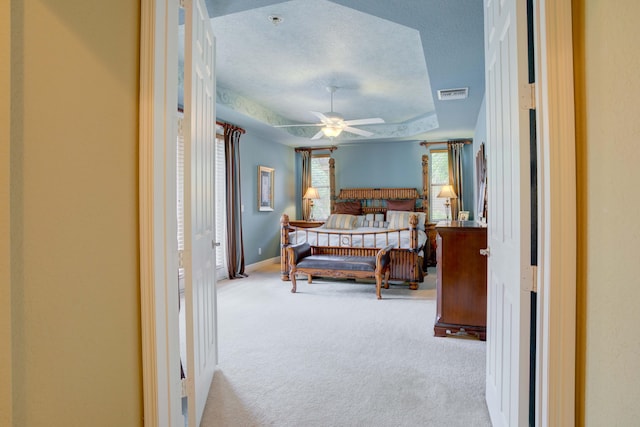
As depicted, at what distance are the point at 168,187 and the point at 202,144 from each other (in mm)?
647

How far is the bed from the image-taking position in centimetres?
483

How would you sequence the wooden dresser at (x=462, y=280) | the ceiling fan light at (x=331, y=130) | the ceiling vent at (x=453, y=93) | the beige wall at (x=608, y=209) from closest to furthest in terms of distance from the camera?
the beige wall at (x=608, y=209), the wooden dresser at (x=462, y=280), the ceiling vent at (x=453, y=93), the ceiling fan light at (x=331, y=130)

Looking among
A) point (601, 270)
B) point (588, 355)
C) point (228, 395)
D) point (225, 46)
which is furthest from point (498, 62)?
point (225, 46)

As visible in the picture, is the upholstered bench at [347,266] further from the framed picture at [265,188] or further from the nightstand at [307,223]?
the nightstand at [307,223]

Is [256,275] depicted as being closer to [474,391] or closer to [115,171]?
[474,391]

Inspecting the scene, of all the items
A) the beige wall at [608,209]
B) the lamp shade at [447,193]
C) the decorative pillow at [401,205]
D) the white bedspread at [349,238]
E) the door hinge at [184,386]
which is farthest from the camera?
the decorative pillow at [401,205]

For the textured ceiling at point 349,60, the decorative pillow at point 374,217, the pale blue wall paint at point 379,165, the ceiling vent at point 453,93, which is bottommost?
the decorative pillow at point 374,217

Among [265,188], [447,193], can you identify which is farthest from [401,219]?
[265,188]

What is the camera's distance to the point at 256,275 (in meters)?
5.88

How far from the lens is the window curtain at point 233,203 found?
18.5ft

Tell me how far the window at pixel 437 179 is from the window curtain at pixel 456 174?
0.15 metres

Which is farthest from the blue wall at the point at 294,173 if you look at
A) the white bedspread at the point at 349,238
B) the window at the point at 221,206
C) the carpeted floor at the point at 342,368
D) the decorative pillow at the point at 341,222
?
the carpeted floor at the point at 342,368

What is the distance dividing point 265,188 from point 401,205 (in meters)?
2.75

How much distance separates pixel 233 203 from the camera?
577 cm
